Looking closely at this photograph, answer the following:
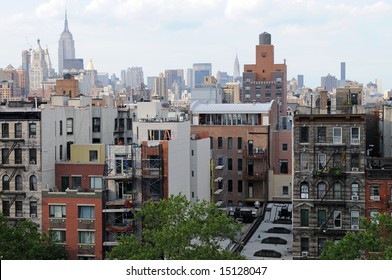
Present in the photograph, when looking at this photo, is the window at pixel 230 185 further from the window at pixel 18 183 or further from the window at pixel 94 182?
the window at pixel 18 183

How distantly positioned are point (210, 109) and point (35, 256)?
32.8 metres

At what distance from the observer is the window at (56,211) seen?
40344mm

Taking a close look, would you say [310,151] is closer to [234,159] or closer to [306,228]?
[306,228]

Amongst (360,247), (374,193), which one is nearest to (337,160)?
(374,193)

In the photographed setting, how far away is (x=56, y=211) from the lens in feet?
133

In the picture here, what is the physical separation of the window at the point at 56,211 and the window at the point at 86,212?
1007 millimetres

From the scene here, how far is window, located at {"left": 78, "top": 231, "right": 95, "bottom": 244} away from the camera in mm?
39781

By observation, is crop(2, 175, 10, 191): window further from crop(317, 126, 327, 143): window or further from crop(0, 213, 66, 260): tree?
crop(317, 126, 327, 143): window

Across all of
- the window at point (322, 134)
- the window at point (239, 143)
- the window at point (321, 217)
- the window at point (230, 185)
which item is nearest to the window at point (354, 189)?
the window at point (321, 217)

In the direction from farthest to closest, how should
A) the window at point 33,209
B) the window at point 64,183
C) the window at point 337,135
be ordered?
the window at point 64,183 → the window at point 33,209 → the window at point 337,135
